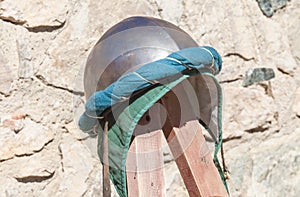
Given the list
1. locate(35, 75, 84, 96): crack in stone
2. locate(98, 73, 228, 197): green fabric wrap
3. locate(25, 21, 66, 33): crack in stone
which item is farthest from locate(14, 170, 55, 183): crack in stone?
locate(98, 73, 228, 197): green fabric wrap

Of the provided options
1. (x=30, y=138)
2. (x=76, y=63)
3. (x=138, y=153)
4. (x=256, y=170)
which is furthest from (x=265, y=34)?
(x=138, y=153)

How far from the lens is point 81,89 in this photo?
156cm

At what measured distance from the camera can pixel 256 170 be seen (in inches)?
78.6

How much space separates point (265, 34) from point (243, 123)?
30cm

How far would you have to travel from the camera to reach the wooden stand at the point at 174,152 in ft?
3.66

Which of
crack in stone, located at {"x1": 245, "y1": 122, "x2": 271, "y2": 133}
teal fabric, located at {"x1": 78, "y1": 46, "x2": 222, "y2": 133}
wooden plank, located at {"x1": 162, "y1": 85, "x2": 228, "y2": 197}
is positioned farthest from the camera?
crack in stone, located at {"x1": 245, "y1": 122, "x2": 271, "y2": 133}

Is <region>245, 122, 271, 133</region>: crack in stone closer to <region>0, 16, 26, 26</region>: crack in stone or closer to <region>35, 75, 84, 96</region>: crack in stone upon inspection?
<region>35, 75, 84, 96</region>: crack in stone

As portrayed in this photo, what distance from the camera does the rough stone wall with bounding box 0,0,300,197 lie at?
1.50 m

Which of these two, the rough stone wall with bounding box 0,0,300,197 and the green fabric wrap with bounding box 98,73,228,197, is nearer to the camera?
the green fabric wrap with bounding box 98,73,228,197

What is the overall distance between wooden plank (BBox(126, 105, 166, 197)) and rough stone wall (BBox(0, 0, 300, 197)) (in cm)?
46

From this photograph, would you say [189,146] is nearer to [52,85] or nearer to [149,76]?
[149,76]

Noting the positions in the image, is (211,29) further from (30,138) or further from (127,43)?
(127,43)

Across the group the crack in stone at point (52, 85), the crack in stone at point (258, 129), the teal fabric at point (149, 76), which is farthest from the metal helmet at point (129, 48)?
the crack in stone at point (258, 129)

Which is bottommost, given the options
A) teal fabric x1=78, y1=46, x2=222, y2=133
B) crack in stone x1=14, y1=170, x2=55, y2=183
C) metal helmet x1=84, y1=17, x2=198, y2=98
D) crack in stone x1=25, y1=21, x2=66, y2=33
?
crack in stone x1=14, y1=170, x2=55, y2=183
